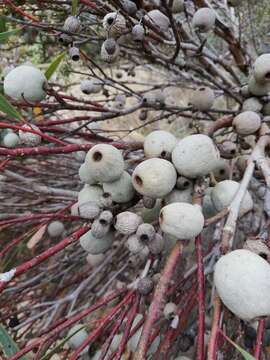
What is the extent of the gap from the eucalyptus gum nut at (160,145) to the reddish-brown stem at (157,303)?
0.22 meters

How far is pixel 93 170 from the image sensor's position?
78 cm

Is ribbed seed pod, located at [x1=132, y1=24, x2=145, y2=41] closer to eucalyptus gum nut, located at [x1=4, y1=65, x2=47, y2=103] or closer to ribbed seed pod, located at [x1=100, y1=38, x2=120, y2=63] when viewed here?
ribbed seed pod, located at [x1=100, y1=38, x2=120, y2=63]

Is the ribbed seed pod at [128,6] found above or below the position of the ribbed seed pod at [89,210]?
above

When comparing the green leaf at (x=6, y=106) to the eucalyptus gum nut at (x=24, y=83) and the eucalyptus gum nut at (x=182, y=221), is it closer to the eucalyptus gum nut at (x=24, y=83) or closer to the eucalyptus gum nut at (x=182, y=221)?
the eucalyptus gum nut at (x=24, y=83)

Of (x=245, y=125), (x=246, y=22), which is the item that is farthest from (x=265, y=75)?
(x=246, y=22)

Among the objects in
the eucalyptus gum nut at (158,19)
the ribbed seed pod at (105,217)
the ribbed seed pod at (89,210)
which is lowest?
the ribbed seed pod at (105,217)

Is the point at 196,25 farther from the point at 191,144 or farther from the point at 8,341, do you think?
the point at 8,341

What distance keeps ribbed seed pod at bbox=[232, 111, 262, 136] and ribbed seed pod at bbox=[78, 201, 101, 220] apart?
22.0 inches

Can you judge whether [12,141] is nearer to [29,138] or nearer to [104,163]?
[29,138]

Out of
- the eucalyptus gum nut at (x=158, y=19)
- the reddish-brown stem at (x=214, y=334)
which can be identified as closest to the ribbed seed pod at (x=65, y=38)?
the eucalyptus gum nut at (x=158, y=19)

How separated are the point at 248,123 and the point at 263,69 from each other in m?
0.16

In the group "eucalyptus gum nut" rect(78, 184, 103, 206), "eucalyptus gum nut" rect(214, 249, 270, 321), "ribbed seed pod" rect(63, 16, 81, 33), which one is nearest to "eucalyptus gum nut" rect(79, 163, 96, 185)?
"eucalyptus gum nut" rect(78, 184, 103, 206)

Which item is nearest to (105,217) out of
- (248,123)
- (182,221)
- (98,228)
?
(98,228)

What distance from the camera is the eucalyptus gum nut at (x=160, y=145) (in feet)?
2.82
